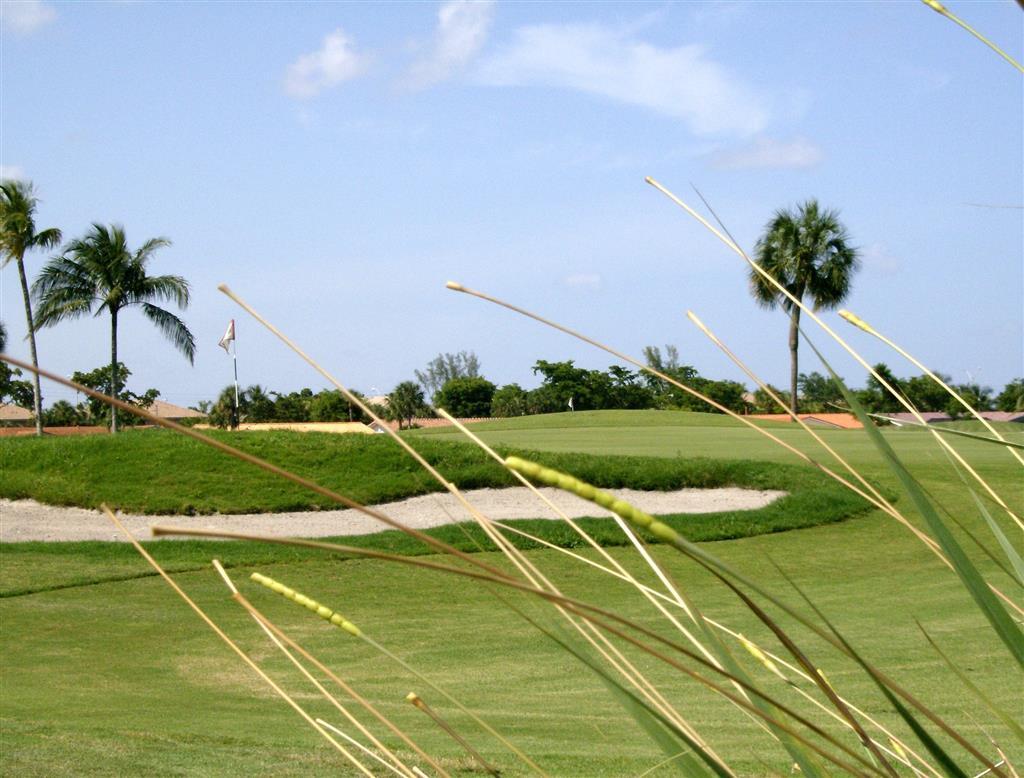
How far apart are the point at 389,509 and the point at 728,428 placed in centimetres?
1529

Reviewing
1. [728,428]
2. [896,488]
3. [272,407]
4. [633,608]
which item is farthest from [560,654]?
[272,407]

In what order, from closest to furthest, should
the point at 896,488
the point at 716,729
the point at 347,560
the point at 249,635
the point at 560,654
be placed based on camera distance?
the point at 716,729
the point at 560,654
the point at 249,635
the point at 347,560
the point at 896,488

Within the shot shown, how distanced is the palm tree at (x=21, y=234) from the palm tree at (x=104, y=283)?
2.67ft

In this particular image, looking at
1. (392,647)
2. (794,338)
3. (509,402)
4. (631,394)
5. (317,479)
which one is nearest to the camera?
(392,647)

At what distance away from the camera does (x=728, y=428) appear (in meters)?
29.4

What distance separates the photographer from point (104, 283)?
84.1 feet

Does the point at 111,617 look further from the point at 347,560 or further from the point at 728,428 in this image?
the point at 728,428

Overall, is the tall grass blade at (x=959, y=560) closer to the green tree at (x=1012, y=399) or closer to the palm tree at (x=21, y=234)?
the palm tree at (x=21, y=234)

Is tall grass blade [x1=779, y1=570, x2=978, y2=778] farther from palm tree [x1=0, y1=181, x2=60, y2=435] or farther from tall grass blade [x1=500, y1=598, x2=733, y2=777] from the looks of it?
palm tree [x1=0, y1=181, x2=60, y2=435]

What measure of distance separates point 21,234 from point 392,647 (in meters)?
22.2

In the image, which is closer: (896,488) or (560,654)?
(560,654)

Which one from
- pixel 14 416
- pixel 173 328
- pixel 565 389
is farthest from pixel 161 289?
pixel 14 416

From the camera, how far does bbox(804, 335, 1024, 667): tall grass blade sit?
0.60 m

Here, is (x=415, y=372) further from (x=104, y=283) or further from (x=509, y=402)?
(x=509, y=402)
